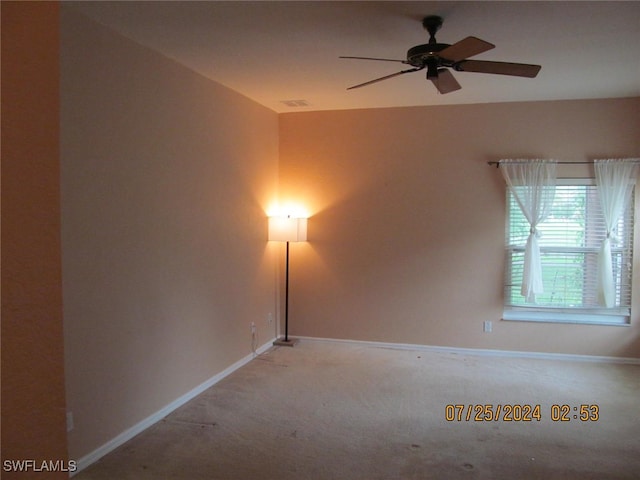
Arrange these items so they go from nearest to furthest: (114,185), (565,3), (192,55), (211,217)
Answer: (565,3) < (114,185) < (192,55) < (211,217)

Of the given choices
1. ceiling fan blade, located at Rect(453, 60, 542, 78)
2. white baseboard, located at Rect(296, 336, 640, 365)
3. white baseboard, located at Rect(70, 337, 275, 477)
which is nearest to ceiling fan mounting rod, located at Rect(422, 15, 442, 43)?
ceiling fan blade, located at Rect(453, 60, 542, 78)

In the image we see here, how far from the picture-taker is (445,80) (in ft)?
9.64

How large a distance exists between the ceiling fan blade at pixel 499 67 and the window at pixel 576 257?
7.55 feet

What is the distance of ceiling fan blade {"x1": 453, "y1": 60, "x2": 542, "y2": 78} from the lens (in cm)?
271

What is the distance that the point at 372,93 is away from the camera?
4508 millimetres

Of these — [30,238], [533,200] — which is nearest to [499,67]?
[533,200]

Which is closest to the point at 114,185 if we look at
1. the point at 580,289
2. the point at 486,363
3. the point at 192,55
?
the point at 192,55

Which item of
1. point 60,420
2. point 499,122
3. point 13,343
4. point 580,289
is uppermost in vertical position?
point 499,122

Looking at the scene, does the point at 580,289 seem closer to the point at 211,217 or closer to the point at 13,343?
the point at 211,217

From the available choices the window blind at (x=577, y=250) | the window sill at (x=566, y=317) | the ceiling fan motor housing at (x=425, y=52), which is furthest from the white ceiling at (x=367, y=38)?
the window sill at (x=566, y=317)

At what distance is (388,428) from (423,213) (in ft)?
8.25

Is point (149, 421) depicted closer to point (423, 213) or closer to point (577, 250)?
point (423, 213)

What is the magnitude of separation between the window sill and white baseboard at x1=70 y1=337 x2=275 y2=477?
2.79 metres

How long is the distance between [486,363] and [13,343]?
4.71 m
